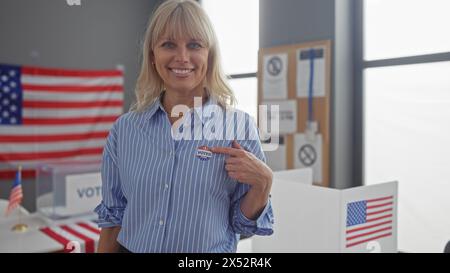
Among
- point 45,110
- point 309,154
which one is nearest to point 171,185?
point 45,110

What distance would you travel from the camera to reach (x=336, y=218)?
0.83 metres

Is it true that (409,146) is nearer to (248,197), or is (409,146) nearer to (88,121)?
(248,197)

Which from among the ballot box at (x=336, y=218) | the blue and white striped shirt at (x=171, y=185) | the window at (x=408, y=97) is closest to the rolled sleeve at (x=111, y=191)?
the blue and white striped shirt at (x=171, y=185)

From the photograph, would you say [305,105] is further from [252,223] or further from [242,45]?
[252,223]

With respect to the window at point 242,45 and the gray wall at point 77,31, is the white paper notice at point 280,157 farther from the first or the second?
the gray wall at point 77,31

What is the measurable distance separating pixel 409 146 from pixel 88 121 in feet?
2.71

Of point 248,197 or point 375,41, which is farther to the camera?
point 375,41

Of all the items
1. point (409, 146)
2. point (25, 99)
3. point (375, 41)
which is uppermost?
point (375, 41)

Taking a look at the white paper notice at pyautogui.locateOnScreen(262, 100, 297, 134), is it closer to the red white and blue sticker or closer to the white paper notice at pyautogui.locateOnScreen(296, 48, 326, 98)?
the white paper notice at pyautogui.locateOnScreen(296, 48, 326, 98)

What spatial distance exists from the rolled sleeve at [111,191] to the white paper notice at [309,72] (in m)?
0.93

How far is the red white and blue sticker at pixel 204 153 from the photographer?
17.8 inches

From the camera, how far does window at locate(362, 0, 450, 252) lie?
834 mm
